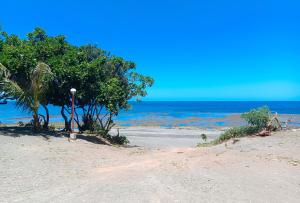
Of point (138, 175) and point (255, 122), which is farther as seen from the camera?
point (255, 122)

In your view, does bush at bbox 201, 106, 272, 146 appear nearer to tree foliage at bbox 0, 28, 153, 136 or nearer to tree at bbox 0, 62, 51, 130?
tree foliage at bbox 0, 28, 153, 136

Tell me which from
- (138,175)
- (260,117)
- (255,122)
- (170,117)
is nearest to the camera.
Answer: (138,175)

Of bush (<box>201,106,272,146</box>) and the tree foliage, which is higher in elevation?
the tree foliage

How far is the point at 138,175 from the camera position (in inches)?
334

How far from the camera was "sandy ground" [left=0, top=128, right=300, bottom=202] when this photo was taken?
672 centimetres

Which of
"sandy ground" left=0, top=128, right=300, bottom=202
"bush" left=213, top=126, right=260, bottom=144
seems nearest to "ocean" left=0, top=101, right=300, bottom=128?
"sandy ground" left=0, top=128, right=300, bottom=202

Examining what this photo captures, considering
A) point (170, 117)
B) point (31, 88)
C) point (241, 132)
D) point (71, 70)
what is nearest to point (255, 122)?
point (241, 132)

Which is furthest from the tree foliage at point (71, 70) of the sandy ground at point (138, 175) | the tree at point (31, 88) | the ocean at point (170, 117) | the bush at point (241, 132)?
the bush at point (241, 132)

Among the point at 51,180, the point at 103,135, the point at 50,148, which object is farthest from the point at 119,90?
the point at 51,180

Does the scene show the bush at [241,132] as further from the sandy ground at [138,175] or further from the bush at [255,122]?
the sandy ground at [138,175]

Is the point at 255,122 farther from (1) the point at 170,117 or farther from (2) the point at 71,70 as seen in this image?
(1) the point at 170,117

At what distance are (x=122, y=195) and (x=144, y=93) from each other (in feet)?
42.0

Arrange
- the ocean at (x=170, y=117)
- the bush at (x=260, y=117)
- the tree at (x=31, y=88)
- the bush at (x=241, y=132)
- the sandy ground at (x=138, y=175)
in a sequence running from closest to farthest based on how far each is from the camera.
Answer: the sandy ground at (x=138, y=175) → the tree at (x=31, y=88) → the bush at (x=260, y=117) → the bush at (x=241, y=132) → the ocean at (x=170, y=117)

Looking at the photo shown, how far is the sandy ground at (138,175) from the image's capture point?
6.72 m
